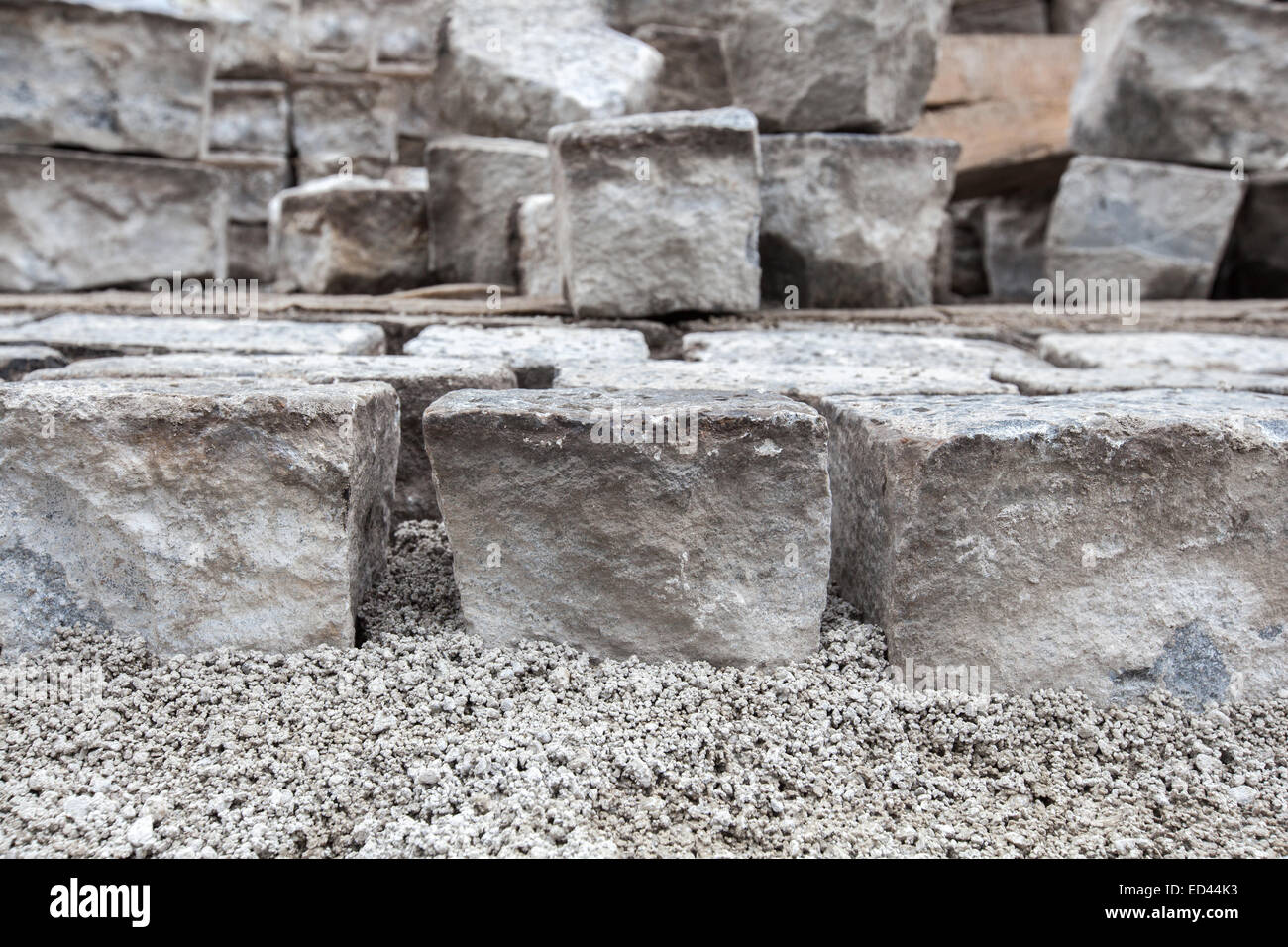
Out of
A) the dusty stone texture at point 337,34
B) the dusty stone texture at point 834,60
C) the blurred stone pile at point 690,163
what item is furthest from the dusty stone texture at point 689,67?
the dusty stone texture at point 337,34

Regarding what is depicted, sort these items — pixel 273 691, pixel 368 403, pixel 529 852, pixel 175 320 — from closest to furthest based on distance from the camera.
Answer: pixel 529 852, pixel 273 691, pixel 368 403, pixel 175 320

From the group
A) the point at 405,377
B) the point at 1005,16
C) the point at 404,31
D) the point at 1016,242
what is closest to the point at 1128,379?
the point at 405,377

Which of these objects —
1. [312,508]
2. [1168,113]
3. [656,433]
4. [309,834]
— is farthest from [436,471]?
[1168,113]

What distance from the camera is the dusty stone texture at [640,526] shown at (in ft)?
4.95

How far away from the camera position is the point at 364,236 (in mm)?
3859

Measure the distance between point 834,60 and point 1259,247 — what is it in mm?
1968

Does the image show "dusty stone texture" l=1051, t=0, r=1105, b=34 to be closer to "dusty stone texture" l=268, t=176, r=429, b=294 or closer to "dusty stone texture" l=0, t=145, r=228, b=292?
"dusty stone texture" l=268, t=176, r=429, b=294

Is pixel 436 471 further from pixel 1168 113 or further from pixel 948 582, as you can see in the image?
pixel 1168 113

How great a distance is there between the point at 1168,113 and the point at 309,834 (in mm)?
3895

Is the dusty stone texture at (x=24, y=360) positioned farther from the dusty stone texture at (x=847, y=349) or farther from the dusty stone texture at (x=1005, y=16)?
the dusty stone texture at (x=1005, y=16)

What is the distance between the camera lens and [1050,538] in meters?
1.53

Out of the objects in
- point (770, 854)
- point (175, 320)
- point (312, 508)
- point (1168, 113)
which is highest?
point (1168, 113)

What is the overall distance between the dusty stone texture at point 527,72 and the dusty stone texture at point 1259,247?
230cm

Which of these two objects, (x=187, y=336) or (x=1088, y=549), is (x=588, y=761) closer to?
(x=1088, y=549)
